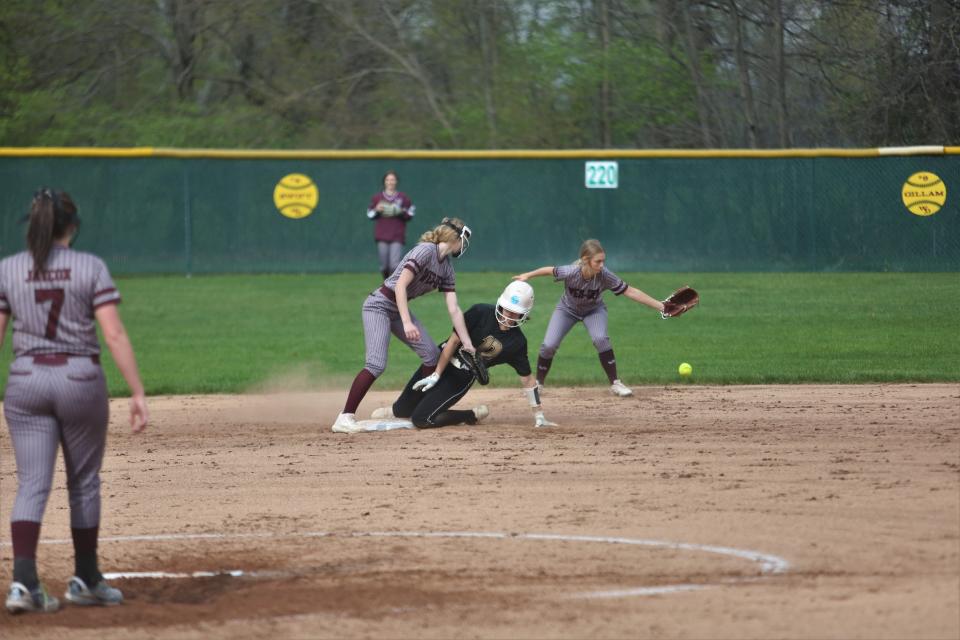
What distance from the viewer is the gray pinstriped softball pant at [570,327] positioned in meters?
12.0

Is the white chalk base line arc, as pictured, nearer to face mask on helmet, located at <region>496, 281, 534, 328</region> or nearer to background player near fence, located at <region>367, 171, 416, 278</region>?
face mask on helmet, located at <region>496, 281, 534, 328</region>

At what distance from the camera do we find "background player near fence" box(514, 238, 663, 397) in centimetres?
1141

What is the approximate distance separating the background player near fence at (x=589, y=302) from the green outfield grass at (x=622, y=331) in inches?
44.5

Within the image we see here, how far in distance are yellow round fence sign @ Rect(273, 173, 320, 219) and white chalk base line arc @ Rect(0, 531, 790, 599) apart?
53.9 feet

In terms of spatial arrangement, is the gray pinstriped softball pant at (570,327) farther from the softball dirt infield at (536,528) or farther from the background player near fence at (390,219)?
the background player near fence at (390,219)

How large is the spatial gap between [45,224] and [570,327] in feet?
23.4

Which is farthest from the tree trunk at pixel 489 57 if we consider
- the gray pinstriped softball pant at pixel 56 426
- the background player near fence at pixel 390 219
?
the gray pinstriped softball pant at pixel 56 426

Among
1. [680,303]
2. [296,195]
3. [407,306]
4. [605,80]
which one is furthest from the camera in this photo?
[605,80]

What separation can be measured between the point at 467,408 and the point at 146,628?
21.3 ft

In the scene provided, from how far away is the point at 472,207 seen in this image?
23.0m

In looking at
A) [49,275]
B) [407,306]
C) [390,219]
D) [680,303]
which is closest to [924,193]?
[390,219]

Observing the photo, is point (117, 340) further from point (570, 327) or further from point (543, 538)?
point (570, 327)

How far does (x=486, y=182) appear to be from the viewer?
2294 cm

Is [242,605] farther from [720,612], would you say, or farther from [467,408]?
[467,408]
